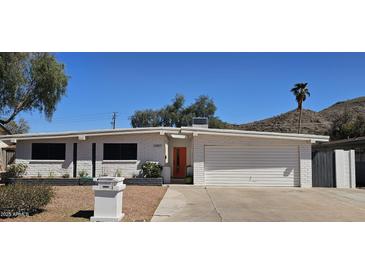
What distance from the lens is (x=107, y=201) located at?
24.8ft

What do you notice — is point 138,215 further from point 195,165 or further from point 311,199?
point 195,165

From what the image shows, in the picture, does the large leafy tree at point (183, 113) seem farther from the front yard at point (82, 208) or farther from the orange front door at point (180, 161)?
the front yard at point (82, 208)

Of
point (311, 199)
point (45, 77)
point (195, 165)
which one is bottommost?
point (311, 199)

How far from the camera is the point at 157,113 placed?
4822 centimetres

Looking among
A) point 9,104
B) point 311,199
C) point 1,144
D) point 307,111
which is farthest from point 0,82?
point 307,111

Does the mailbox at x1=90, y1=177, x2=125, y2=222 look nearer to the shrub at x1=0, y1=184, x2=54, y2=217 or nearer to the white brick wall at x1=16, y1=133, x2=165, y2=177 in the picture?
the shrub at x1=0, y1=184, x2=54, y2=217

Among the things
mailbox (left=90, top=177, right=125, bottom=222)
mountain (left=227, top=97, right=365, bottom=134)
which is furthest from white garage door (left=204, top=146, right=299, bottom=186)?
mountain (left=227, top=97, right=365, bottom=134)

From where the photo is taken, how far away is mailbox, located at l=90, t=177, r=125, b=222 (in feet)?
24.6

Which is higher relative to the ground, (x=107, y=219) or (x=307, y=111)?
(x=307, y=111)

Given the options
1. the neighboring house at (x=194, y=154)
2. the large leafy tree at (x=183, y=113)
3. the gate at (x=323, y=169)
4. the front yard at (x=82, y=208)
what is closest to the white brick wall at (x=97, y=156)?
the neighboring house at (x=194, y=154)

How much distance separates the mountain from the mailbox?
159ft

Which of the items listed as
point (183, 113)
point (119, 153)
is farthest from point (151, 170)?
point (183, 113)

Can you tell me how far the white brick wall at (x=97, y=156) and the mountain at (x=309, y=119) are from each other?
39.7m

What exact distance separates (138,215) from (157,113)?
1598 inches
